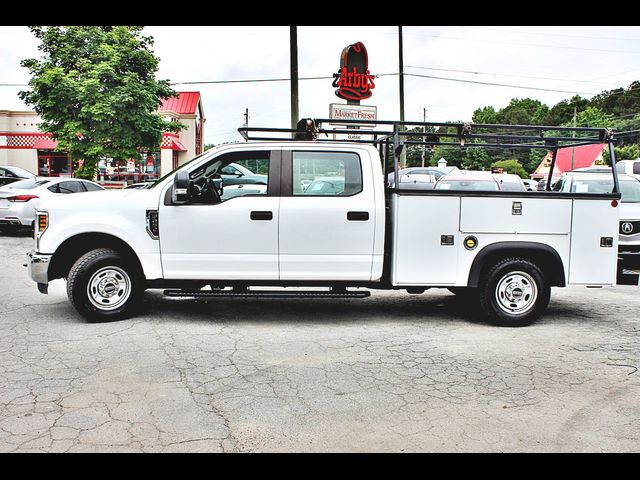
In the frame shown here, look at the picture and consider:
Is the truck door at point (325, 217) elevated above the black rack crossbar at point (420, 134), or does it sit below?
below

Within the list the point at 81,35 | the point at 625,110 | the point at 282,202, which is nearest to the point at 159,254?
the point at 282,202

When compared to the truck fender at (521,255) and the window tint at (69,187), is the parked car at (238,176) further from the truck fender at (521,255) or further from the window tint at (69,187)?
the window tint at (69,187)

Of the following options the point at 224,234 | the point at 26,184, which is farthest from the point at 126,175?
the point at 224,234

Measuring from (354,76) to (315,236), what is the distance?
600 inches

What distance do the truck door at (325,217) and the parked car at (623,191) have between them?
5.23 metres

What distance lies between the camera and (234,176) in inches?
278

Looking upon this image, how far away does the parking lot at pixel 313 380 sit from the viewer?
404 centimetres

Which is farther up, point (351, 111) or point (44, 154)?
point (351, 111)

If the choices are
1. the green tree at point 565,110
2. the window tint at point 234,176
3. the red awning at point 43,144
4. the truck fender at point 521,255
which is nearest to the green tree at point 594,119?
the green tree at point 565,110

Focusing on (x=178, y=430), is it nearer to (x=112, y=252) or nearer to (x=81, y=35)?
(x=112, y=252)

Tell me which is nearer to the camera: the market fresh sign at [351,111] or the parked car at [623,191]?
the parked car at [623,191]

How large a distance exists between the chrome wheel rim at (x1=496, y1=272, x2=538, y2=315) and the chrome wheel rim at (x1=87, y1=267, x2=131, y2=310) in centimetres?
430

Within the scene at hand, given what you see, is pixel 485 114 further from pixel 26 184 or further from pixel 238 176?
pixel 238 176

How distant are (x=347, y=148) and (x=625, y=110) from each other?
7175 centimetres
